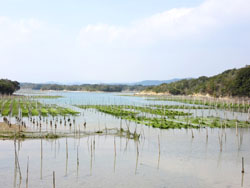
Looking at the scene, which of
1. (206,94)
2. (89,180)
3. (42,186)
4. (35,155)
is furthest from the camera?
(206,94)

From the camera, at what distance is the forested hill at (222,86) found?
62156 millimetres

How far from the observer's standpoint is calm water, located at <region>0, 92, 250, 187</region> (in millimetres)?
11242

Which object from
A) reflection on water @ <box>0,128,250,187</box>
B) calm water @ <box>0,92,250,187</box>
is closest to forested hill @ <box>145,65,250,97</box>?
calm water @ <box>0,92,250,187</box>

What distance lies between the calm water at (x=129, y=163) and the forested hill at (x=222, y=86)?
46.2m

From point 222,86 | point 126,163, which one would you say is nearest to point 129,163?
point 126,163

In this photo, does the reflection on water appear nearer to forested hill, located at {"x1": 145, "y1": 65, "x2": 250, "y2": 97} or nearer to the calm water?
the calm water

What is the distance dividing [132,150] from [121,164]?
266 cm

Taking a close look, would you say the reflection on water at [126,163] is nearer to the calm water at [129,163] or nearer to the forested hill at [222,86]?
the calm water at [129,163]

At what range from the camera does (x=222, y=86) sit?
72.2 metres

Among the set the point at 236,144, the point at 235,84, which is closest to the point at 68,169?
the point at 236,144

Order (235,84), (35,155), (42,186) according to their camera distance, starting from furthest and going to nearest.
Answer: (235,84), (35,155), (42,186)

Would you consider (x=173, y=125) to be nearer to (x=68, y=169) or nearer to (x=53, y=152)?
(x=53, y=152)

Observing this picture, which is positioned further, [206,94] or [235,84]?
[206,94]

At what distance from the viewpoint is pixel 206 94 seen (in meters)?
78.2
